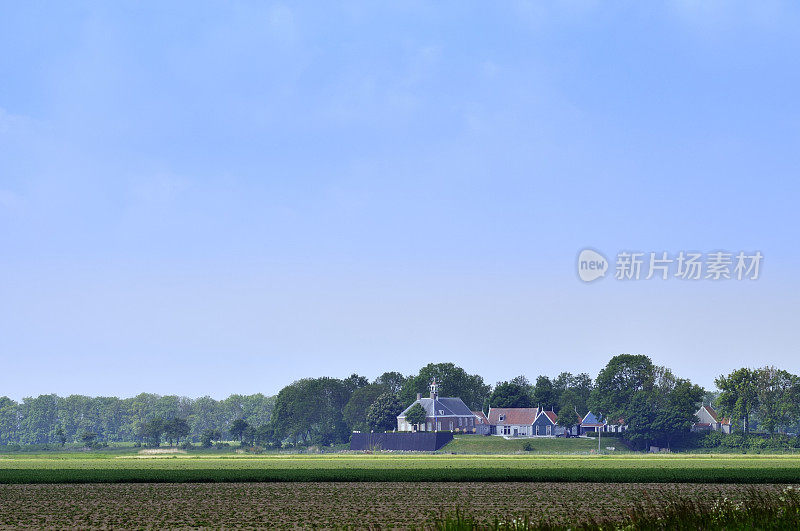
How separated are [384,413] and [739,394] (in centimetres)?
7277

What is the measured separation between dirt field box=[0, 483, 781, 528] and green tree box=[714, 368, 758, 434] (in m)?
128

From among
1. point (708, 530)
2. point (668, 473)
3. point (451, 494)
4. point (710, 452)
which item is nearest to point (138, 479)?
point (451, 494)

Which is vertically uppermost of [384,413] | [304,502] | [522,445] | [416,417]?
[304,502]

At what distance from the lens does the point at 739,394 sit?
174 meters

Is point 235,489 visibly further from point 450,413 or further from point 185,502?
point 450,413

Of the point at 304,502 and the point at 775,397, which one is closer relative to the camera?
the point at 304,502

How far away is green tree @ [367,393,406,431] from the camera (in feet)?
620

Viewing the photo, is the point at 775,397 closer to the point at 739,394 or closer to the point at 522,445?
the point at 739,394

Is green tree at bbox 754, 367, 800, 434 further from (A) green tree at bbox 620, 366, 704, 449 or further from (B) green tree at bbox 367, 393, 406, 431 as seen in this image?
(B) green tree at bbox 367, 393, 406, 431

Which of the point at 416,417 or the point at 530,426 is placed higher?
the point at 416,417

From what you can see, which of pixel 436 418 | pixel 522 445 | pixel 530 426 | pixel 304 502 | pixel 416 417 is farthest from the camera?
pixel 530 426

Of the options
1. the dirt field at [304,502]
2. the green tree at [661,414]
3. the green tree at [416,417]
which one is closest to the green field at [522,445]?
the green tree at [661,414]

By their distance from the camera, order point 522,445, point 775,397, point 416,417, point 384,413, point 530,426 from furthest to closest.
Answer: point 530,426
point 384,413
point 416,417
point 775,397
point 522,445

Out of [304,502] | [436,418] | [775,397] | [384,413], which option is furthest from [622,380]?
[304,502]
